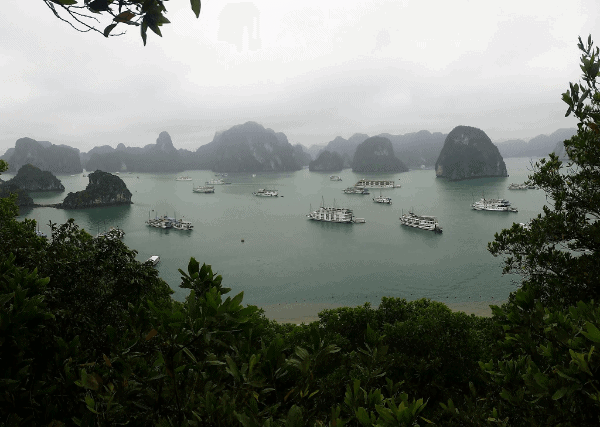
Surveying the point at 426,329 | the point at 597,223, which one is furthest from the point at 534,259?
the point at 426,329

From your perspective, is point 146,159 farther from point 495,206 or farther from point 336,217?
point 495,206

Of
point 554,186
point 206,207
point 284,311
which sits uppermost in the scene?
point 554,186

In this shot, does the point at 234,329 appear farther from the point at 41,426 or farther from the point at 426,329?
the point at 426,329

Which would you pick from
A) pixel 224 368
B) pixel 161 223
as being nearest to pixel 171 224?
pixel 161 223

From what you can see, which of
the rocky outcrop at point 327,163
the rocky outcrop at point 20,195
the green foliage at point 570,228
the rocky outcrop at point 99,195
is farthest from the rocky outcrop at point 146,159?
the green foliage at point 570,228

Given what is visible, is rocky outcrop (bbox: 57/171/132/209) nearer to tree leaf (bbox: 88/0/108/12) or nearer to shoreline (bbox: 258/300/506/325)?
shoreline (bbox: 258/300/506/325)

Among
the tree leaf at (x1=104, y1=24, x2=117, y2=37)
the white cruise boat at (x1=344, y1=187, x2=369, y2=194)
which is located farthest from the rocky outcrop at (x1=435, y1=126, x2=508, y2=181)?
the tree leaf at (x1=104, y1=24, x2=117, y2=37)
